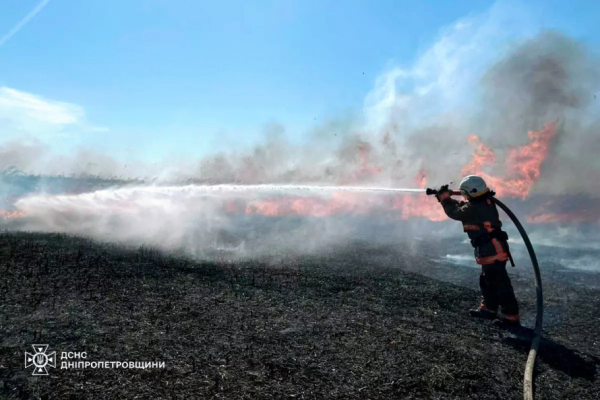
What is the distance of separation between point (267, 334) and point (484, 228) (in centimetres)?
564

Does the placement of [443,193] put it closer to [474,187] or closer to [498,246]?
[474,187]

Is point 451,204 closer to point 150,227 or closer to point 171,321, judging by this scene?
point 171,321

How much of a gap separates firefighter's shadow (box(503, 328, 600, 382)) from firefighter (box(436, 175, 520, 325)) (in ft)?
2.87

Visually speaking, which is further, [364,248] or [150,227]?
[150,227]

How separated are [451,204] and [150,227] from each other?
18.8 meters

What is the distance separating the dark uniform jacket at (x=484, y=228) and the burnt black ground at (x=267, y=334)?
1654mm

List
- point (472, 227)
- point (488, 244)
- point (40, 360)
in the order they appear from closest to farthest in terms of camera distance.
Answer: point (40, 360)
point (488, 244)
point (472, 227)

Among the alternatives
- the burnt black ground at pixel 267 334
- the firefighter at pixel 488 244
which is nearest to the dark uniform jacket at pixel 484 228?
the firefighter at pixel 488 244

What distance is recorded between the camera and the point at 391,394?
17.1ft

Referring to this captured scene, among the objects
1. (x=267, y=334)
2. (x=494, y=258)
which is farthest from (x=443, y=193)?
(x=267, y=334)

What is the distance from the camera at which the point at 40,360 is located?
217 inches

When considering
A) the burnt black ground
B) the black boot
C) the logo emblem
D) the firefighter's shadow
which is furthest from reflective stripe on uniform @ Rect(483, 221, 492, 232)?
the logo emblem

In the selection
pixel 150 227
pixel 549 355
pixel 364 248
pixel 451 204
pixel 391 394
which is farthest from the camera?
pixel 150 227

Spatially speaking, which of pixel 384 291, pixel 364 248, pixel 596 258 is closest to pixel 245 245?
pixel 364 248
